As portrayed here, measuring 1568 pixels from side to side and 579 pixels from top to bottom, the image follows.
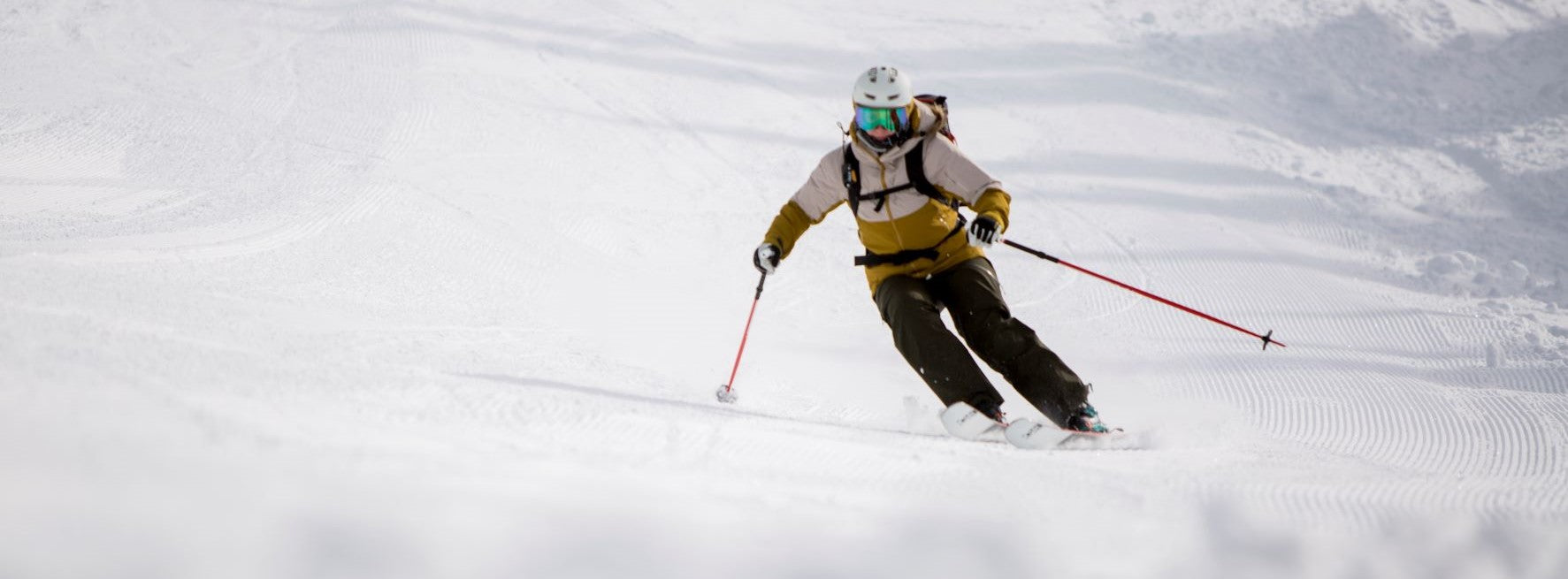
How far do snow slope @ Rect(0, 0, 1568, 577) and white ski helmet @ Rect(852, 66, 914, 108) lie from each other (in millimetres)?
1295

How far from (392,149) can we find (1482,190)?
9.22m

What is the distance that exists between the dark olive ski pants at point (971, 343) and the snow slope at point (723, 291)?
1.00ft

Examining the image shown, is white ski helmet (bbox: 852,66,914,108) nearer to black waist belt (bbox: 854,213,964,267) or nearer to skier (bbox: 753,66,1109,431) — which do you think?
skier (bbox: 753,66,1109,431)

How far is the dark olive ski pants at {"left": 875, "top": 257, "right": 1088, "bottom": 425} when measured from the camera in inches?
157

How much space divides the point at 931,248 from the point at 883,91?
2.37ft

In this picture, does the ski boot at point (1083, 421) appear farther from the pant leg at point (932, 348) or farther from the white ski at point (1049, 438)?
the pant leg at point (932, 348)

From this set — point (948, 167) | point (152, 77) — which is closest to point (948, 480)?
point (948, 167)

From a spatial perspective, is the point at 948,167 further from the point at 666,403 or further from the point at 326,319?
the point at 326,319

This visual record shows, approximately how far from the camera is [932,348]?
13.3ft

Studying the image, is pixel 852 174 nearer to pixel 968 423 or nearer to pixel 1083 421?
pixel 968 423

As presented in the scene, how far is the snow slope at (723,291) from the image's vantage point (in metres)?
2.09

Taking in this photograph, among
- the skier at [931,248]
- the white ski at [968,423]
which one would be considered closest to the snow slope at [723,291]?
the white ski at [968,423]

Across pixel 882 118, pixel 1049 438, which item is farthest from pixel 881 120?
pixel 1049 438

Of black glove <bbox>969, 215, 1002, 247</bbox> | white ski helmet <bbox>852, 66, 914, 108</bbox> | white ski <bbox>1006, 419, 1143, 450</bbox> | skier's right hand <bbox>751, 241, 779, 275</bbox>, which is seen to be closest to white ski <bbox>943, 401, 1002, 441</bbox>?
white ski <bbox>1006, 419, 1143, 450</bbox>
